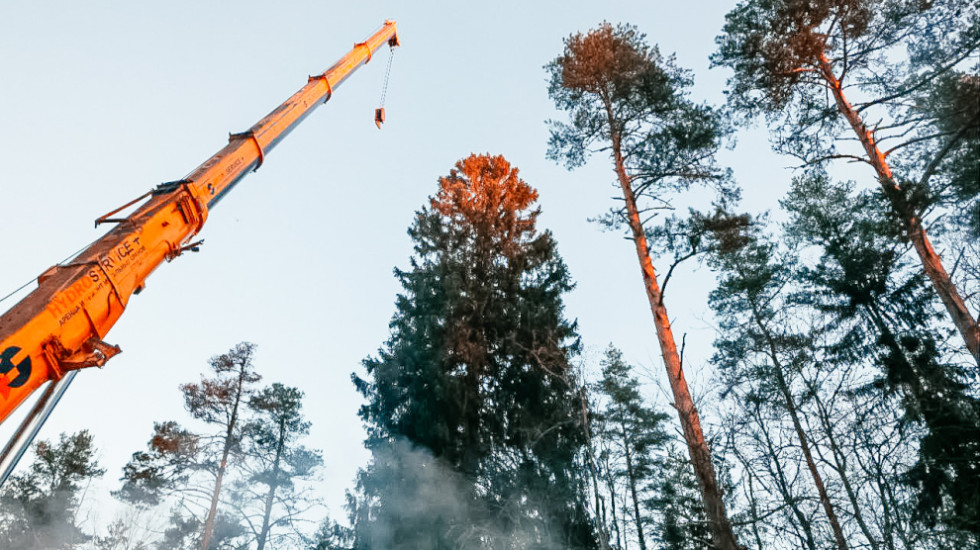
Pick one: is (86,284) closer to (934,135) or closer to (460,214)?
(934,135)

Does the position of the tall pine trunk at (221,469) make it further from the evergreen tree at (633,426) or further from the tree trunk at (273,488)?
the evergreen tree at (633,426)

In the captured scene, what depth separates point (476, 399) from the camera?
13.6m

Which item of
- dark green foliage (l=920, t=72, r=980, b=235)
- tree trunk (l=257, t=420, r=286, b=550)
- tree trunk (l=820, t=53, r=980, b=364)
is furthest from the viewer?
tree trunk (l=257, t=420, r=286, b=550)

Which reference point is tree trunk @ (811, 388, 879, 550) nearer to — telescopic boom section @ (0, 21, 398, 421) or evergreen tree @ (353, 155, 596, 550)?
evergreen tree @ (353, 155, 596, 550)

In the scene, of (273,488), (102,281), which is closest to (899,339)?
(102,281)

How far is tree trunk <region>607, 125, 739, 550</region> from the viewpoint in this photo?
20.6 ft

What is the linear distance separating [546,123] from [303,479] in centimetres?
1861

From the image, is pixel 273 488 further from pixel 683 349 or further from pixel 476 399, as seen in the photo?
pixel 683 349

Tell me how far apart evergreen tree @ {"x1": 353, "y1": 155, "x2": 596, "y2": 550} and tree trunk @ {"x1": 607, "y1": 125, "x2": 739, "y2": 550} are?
1.73 m

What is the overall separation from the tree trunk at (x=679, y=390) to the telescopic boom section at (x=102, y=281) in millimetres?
6517

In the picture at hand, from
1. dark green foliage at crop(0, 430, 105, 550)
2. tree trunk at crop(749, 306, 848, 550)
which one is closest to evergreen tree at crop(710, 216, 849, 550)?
tree trunk at crop(749, 306, 848, 550)

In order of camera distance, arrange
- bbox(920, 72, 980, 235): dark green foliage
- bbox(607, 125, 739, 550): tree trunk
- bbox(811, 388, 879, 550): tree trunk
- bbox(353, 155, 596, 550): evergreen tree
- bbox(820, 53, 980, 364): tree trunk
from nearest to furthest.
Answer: bbox(920, 72, 980, 235): dark green foliage
bbox(607, 125, 739, 550): tree trunk
bbox(820, 53, 980, 364): tree trunk
bbox(811, 388, 879, 550): tree trunk
bbox(353, 155, 596, 550): evergreen tree

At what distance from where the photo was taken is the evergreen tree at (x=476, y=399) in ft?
38.4

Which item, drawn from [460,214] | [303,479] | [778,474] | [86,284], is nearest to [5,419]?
[86,284]
